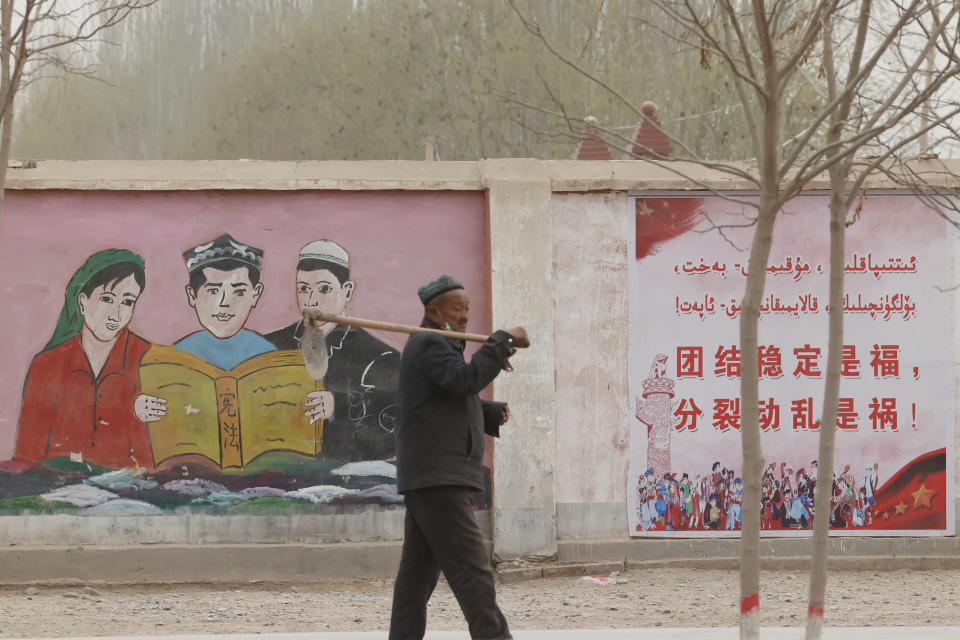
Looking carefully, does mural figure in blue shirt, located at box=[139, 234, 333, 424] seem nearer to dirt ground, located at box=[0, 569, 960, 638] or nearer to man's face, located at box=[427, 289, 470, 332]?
dirt ground, located at box=[0, 569, 960, 638]

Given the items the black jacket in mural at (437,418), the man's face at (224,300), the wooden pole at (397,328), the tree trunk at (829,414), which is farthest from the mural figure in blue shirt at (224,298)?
the tree trunk at (829,414)

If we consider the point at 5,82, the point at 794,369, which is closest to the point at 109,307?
the point at 5,82

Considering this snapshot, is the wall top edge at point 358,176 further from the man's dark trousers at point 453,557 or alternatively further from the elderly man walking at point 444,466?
the man's dark trousers at point 453,557

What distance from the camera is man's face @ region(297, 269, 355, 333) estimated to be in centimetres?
792

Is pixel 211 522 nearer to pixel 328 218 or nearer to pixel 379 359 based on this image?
pixel 379 359

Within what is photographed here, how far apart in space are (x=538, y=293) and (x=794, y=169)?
192cm

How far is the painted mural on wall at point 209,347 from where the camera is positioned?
7.80 m

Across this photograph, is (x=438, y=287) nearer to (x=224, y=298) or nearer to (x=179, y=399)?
(x=224, y=298)

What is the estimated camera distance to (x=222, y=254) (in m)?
7.91

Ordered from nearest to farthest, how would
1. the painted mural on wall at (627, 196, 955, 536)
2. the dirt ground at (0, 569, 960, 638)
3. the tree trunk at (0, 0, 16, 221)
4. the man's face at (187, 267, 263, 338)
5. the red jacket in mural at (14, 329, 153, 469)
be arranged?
the tree trunk at (0, 0, 16, 221) → the dirt ground at (0, 569, 960, 638) → the red jacket in mural at (14, 329, 153, 469) → the man's face at (187, 267, 263, 338) → the painted mural on wall at (627, 196, 955, 536)

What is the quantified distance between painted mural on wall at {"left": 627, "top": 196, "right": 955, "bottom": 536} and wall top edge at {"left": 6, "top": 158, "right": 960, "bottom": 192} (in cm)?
19

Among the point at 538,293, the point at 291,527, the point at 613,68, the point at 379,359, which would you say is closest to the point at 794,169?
the point at 538,293

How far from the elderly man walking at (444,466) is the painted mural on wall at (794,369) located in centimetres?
342

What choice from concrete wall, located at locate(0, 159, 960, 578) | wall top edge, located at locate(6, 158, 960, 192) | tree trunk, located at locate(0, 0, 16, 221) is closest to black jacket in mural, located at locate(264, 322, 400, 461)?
concrete wall, located at locate(0, 159, 960, 578)
